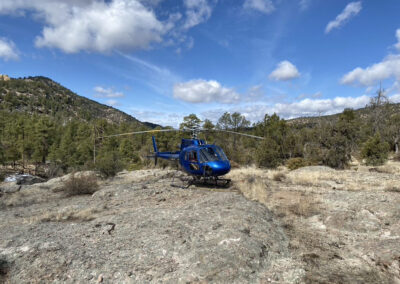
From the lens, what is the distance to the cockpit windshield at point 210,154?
12.1 metres

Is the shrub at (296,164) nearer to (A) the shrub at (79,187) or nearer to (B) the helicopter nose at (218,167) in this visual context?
(B) the helicopter nose at (218,167)

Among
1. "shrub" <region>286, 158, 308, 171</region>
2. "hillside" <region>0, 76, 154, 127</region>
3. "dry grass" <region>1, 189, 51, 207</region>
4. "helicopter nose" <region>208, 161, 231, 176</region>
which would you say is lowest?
"dry grass" <region>1, 189, 51, 207</region>

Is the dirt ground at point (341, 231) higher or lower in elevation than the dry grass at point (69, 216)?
higher

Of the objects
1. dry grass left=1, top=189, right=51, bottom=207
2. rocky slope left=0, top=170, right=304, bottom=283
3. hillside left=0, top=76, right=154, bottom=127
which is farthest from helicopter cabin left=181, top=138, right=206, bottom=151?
hillside left=0, top=76, right=154, bottom=127

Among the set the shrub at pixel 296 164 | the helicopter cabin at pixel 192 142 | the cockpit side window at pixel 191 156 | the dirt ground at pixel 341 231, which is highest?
the helicopter cabin at pixel 192 142

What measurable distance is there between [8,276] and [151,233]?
3.02 metres

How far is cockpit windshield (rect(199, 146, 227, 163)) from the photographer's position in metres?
12.1

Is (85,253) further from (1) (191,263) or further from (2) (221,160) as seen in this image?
(2) (221,160)

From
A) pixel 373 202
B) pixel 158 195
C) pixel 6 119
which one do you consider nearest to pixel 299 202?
pixel 373 202

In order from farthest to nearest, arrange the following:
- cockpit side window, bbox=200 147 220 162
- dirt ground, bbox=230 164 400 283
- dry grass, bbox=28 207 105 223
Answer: cockpit side window, bbox=200 147 220 162 < dry grass, bbox=28 207 105 223 < dirt ground, bbox=230 164 400 283

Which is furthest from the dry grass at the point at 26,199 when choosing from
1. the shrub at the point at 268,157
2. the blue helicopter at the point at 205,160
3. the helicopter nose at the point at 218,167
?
the shrub at the point at 268,157

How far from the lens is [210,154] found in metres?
12.2

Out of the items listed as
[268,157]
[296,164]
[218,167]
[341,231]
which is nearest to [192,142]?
[218,167]

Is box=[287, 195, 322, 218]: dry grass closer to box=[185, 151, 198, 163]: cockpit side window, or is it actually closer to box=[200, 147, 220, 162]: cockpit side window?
box=[200, 147, 220, 162]: cockpit side window
